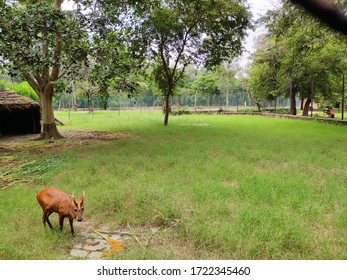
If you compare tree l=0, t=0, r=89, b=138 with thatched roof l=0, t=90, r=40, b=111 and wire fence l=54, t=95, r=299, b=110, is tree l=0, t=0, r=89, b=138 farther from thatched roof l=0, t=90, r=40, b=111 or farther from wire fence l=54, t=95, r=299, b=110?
wire fence l=54, t=95, r=299, b=110

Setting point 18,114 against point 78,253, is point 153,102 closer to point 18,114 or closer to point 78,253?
point 18,114

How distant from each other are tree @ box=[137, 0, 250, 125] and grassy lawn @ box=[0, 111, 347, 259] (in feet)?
31.3

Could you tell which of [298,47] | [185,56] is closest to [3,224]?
[298,47]

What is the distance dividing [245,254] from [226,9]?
1457 centimetres

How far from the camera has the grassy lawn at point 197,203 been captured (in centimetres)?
323

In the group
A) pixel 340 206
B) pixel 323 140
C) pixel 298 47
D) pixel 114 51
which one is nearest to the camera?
pixel 340 206

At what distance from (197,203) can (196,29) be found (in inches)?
554

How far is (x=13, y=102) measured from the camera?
15.1m

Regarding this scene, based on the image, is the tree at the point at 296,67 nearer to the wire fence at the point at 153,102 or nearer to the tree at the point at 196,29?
the tree at the point at 196,29

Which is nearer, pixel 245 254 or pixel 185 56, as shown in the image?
pixel 245 254

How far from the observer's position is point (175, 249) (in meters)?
3.26

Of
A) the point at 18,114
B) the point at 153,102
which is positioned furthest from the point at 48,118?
the point at 153,102

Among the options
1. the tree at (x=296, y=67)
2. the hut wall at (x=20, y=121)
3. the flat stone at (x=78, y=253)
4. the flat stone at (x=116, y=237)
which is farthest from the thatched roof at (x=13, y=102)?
the flat stone at (x=78, y=253)

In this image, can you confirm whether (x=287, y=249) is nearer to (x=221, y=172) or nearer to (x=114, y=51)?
(x=221, y=172)
